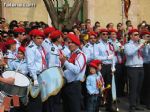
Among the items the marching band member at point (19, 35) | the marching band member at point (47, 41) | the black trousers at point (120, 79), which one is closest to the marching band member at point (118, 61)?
the black trousers at point (120, 79)

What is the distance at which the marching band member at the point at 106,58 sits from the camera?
12.7 m

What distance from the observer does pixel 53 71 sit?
1031 centimetres

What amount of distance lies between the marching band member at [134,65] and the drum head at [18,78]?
3.77 m

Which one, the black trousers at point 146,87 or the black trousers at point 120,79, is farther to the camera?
the black trousers at point 120,79

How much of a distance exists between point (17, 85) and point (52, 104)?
1.92 meters

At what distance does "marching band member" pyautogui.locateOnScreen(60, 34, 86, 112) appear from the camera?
10.1m

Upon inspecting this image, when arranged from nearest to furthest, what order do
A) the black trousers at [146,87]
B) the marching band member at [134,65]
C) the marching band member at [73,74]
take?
the marching band member at [73,74]
the marching band member at [134,65]
the black trousers at [146,87]

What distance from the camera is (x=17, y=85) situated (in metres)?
9.14

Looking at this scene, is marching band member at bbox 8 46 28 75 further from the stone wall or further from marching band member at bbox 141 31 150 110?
the stone wall

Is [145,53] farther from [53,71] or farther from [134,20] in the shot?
[134,20]

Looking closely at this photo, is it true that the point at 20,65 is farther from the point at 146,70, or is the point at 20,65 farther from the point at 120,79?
the point at 120,79

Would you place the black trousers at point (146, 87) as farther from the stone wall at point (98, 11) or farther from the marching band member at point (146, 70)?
the stone wall at point (98, 11)

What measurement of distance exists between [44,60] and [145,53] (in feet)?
12.2

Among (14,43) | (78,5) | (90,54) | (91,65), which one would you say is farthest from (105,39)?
(78,5)
